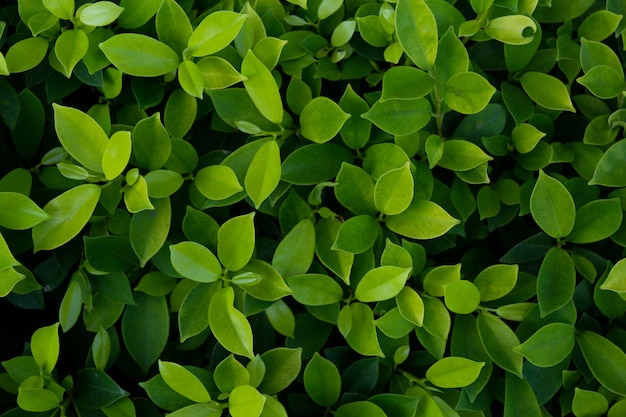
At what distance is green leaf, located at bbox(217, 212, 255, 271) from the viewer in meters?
0.76

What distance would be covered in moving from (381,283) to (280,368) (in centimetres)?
17

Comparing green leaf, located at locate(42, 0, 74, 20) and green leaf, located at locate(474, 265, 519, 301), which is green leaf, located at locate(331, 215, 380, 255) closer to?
green leaf, located at locate(474, 265, 519, 301)

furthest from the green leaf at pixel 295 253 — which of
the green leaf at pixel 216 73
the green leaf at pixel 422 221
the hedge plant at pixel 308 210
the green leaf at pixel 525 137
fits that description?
the green leaf at pixel 525 137

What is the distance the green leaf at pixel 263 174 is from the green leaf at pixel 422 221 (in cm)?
16

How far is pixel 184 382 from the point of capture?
0.77 meters

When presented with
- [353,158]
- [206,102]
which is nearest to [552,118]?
[353,158]

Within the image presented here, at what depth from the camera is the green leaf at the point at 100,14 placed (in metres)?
0.79

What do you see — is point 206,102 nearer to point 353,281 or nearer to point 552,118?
point 353,281

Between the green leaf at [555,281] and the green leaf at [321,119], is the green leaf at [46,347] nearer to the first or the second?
the green leaf at [321,119]

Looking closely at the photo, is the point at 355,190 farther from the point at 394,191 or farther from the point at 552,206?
the point at 552,206

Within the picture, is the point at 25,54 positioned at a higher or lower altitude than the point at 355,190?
higher

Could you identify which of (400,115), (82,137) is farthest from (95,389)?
(400,115)

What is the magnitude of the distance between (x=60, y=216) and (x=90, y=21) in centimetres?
25

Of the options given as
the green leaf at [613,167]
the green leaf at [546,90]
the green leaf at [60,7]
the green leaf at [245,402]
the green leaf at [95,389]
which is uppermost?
the green leaf at [60,7]
